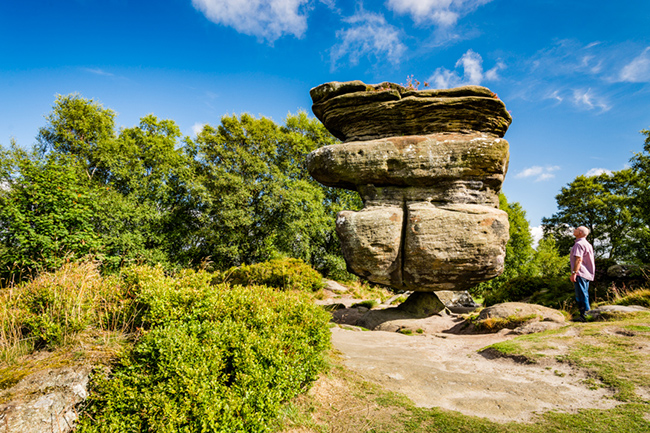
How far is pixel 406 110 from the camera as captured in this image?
1158 cm

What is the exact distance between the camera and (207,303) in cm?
472

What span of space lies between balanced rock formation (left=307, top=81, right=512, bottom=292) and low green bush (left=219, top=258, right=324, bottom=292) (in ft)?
16.1

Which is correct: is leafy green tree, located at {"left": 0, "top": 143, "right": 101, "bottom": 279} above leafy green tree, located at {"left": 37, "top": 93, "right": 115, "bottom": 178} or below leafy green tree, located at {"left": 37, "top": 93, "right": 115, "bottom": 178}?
below

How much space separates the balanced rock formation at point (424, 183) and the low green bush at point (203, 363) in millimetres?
6246

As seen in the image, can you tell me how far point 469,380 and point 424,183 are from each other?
23.2 ft

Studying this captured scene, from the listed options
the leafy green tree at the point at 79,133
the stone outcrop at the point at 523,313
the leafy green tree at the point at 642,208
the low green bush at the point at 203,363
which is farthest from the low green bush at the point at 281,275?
the leafy green tree at the point at 642,208

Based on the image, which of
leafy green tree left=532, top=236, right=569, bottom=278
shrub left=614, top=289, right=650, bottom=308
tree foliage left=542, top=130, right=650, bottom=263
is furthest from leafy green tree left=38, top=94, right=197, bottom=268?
tree foliage left=542, top=130, right=650, bottom=263

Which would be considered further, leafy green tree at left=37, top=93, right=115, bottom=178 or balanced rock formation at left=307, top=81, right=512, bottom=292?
leafy green tree at left=37, top=93, right=115, bottom=178

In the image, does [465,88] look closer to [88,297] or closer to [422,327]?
[422,327]

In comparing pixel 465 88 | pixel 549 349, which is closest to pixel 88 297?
pixel 549 349

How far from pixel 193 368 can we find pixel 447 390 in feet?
13.7

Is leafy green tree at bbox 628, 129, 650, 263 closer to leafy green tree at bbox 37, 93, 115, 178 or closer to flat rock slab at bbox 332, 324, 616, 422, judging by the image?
flat rock slab at bbox 332, 324, 616, 422

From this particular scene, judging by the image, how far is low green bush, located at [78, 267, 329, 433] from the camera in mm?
3094

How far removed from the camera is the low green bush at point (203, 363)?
3.09 metres
